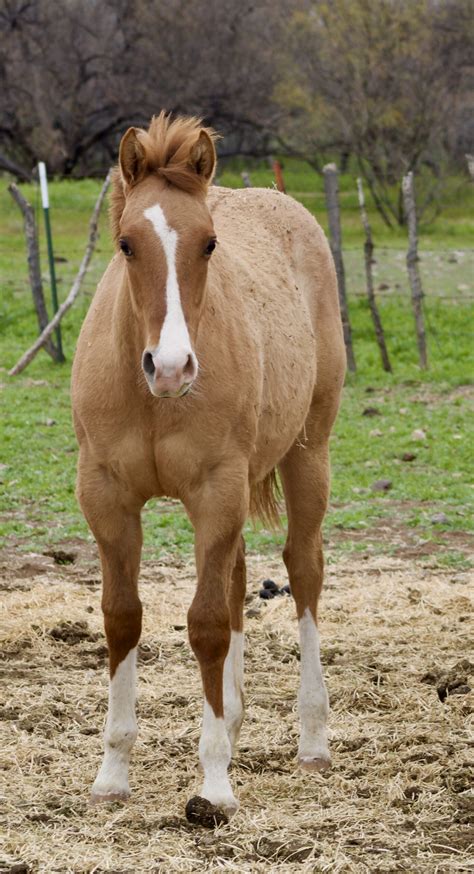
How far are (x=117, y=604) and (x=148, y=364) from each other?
43.6 inches

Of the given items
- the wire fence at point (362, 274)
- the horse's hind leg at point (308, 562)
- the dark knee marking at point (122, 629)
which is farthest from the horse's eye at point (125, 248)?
the wire fence at point (362, 274)

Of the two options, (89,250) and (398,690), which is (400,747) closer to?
(398,690)

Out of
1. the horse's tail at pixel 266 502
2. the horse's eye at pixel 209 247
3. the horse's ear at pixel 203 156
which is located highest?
the horse's ear at pixel 203 156

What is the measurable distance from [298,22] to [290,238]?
104 ft

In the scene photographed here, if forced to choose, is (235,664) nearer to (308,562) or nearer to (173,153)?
(308,562)

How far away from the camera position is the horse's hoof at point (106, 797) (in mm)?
4141

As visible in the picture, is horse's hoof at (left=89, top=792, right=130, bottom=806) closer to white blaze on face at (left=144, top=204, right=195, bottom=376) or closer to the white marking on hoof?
the white marking on hoof

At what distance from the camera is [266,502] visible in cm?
536


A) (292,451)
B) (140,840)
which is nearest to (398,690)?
(292,451)

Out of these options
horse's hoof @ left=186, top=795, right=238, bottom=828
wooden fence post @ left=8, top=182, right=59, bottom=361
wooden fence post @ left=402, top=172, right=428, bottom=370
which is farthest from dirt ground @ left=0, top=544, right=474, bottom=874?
wooden fence post @ left=8, top=182, right=59, bottom=361

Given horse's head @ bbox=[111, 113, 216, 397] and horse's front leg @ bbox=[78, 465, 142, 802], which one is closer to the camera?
horse's head @ bbox=[111, 113, 216, 397]

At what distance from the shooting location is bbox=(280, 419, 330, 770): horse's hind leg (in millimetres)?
4668

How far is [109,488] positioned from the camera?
13.3 ft

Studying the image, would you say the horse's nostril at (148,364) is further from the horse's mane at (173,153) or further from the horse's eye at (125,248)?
the horse's mane at (173,153)
